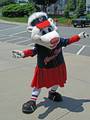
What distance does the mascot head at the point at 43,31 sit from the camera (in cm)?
602

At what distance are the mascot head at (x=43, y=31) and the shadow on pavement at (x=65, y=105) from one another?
992mm

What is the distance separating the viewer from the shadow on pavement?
20.4ft

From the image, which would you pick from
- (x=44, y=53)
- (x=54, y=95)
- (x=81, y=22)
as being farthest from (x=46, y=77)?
(x=81, y=22)

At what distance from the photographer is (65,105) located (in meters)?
6.50

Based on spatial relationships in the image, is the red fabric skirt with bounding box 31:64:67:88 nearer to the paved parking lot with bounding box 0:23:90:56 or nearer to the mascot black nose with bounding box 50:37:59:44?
the mascot black nose with bounding box 50:37:59:44

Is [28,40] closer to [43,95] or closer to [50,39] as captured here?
[43,95]

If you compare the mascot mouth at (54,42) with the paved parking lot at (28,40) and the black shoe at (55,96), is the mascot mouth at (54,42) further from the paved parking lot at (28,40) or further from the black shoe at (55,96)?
the paved parking lot at (28,40)

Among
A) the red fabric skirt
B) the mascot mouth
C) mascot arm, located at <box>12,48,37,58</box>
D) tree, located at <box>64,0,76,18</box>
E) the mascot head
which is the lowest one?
tree, located at <box>64,0,76,18</box>

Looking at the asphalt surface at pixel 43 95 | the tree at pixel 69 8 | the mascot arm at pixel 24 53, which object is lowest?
the tree at pixel 69 8

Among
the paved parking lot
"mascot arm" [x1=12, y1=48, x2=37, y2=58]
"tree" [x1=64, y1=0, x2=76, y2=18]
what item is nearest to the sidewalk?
"mascot arm" [x1=12, y1=48, x2=37, y2=58]

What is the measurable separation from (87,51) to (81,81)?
6602 millimetres

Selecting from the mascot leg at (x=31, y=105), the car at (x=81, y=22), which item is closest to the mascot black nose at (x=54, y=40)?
the mascot leg at (x=31, y=105)

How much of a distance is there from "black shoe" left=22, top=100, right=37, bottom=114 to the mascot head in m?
0.92

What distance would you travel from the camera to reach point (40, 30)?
608 cm
